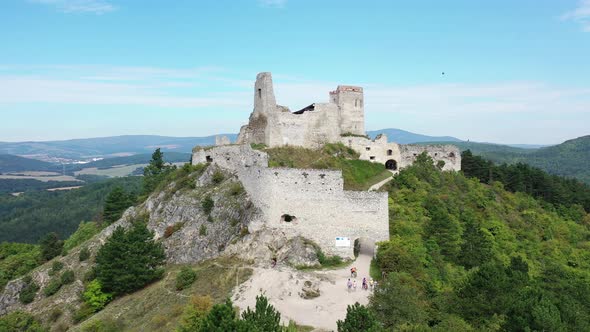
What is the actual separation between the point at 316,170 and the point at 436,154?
100.0 feet

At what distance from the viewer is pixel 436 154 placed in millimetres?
59031

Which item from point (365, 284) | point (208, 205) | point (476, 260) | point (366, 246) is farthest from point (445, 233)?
point (208, 205)

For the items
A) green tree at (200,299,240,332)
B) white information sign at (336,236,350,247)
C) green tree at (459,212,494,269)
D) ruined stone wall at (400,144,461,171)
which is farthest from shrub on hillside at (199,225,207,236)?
ruined stone wall at (400,144,461,171)

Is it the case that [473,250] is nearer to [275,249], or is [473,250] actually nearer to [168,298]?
[275,249]

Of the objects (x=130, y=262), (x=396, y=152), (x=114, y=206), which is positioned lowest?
(x=130, y=262)

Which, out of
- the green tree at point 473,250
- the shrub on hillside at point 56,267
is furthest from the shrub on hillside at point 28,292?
the green tree at point 473,250

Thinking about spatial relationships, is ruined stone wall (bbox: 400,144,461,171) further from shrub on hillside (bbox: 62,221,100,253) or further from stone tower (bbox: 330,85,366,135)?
shrub on hillside (bbox: 62,221,100,253)

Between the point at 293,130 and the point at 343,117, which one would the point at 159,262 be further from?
the point at 343,117

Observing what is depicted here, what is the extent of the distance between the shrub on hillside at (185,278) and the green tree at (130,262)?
15.8ft

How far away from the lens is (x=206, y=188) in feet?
147

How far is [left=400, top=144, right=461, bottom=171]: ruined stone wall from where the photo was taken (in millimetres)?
56344

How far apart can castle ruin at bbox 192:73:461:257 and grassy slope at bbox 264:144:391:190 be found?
3.51 feet

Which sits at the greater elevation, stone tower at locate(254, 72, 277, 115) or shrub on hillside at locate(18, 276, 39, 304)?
stone tower at locate(254, 72, 277, 115)

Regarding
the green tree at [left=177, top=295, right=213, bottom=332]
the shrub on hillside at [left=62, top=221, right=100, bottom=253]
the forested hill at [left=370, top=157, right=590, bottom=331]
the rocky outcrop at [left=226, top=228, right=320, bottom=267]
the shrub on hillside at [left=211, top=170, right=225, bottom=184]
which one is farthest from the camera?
the shrub on hillside at [left=62, top=221, right=100, bottom=253]
